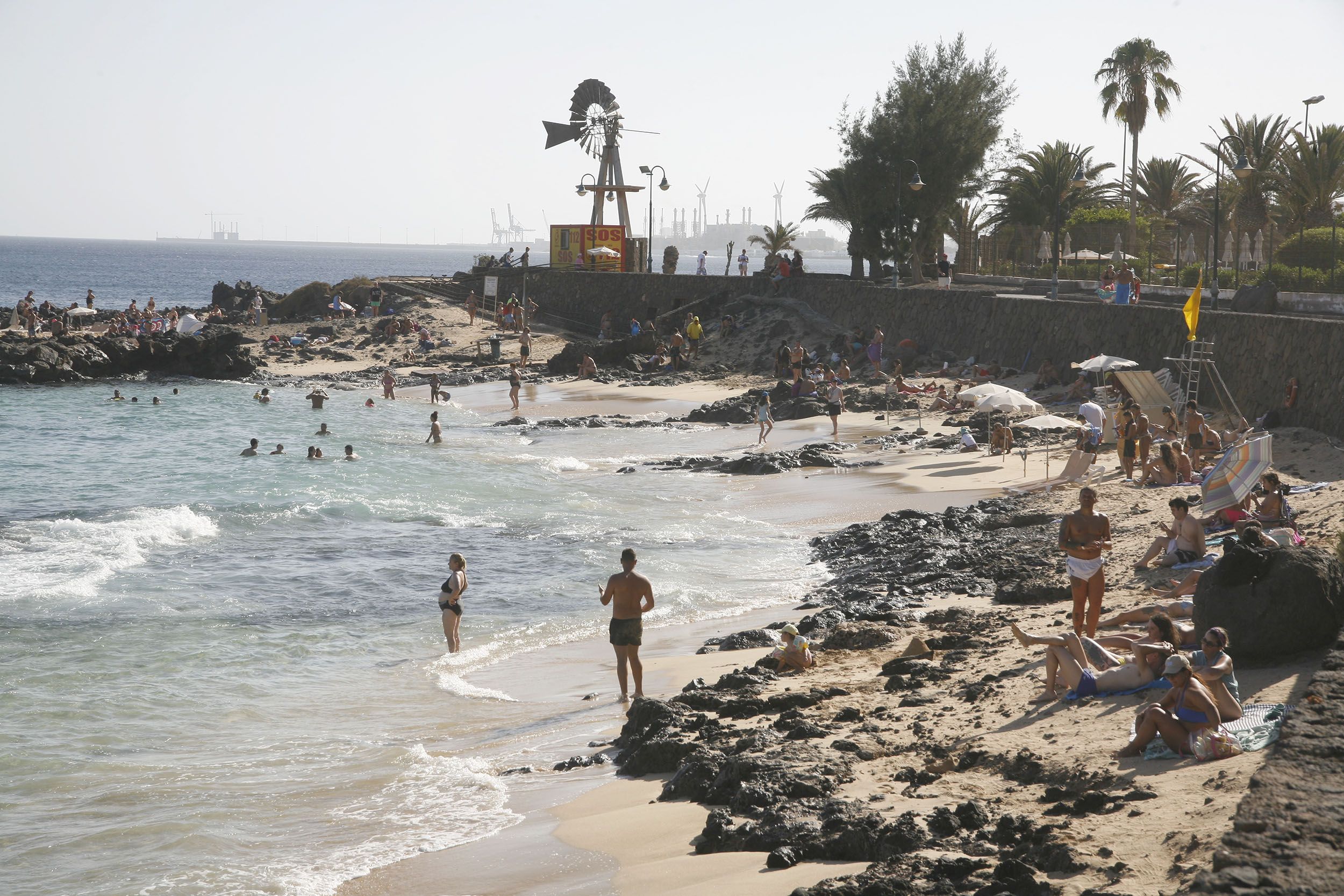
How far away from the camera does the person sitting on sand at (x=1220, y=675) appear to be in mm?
6590

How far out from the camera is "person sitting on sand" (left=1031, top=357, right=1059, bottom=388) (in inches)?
1013

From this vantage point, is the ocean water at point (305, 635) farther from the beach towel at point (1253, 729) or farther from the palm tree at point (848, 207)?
the palm tree at point (848, 207)

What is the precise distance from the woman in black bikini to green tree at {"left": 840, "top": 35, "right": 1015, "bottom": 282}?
26325 millimetres

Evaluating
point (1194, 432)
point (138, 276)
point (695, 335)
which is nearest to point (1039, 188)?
point (695, 335)

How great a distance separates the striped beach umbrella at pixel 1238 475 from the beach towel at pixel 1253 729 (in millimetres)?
5493

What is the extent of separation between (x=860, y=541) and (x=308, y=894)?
10.1 meters

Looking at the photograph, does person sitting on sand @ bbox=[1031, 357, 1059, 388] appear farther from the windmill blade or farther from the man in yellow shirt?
the windmill blade

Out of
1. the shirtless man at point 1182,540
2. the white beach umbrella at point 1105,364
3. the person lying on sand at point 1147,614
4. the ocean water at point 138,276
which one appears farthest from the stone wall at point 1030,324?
the ocean water at point 138,276

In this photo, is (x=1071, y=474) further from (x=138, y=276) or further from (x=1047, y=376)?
(x=138, y=276)

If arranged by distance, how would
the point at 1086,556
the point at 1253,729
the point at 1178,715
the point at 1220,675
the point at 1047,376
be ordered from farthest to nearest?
1. the point at 1047,376
2. the point at 1086,556
3. the point at 1220,675
4. the point at 1178,715
5. the point at 1253,729

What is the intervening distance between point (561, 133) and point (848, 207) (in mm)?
18663

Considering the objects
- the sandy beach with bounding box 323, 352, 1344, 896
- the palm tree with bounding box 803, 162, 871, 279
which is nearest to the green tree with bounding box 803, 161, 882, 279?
the palm tree with bounding box 803, 162, 871, 279

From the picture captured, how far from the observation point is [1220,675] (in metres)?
6.77

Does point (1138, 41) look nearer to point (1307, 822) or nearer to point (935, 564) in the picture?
point (935, 564)
